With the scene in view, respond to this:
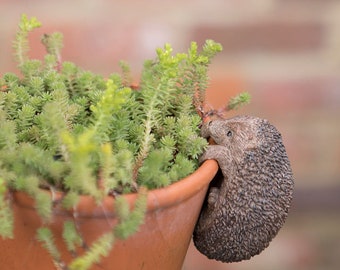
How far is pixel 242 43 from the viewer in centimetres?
97

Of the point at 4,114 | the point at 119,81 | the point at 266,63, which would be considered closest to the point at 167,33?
the point at 266,63

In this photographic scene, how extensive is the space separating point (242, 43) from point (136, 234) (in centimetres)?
52

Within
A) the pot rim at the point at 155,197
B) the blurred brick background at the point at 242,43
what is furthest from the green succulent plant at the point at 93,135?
the blurred brick background at the point at 242,43

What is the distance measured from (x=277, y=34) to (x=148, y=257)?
1.79 feet

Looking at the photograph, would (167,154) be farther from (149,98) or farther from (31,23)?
(31,23)

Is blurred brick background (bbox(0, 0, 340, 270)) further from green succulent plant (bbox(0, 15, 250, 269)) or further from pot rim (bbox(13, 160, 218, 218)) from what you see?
pot rim (bbox(13, 160, 218, 218))

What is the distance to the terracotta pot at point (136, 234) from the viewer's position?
1.69 feet

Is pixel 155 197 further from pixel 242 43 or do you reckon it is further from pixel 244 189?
pixel 242 43

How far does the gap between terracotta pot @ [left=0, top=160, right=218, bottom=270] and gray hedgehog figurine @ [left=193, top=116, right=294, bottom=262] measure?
2cm

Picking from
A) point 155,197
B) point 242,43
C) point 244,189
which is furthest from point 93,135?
point 242,43

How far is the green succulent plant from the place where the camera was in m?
0.48

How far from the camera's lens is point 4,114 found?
59 centimetres

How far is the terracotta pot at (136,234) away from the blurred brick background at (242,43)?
41 centimetres

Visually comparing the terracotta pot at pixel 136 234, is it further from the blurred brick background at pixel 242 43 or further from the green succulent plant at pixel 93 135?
the blurred brick background at pixel 242 43
